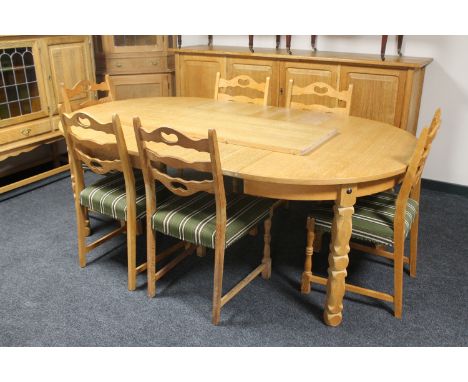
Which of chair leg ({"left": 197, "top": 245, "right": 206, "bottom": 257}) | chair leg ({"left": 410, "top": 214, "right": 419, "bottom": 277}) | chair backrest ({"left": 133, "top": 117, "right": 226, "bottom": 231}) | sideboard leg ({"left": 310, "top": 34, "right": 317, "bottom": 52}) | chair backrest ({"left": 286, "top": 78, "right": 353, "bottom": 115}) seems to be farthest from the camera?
sideboard leg ({"left": 310, "top": 34, "right": 317, "bottom": 52})

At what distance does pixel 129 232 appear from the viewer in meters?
2.24

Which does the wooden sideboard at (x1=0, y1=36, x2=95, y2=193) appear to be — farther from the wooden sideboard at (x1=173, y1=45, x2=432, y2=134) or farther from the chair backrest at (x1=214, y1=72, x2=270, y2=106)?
the chair backrest at (x1=214, y1=72, x2=270, y2=106)

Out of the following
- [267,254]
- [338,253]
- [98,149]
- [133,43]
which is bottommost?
[267,254]

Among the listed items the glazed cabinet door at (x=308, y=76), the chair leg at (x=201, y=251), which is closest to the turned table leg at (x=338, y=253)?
the chair leg at (x=201, y=251)

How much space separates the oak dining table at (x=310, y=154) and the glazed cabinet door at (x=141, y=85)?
1.36m

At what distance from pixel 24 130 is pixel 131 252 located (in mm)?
1668

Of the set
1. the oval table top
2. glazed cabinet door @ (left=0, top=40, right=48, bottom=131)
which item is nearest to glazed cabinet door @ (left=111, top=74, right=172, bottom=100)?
glazed cabinet door @ (left=0, top=40, right=48, bottom=131)

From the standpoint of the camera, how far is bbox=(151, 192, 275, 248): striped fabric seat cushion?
198cm

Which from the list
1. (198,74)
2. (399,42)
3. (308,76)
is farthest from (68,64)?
(399,42)

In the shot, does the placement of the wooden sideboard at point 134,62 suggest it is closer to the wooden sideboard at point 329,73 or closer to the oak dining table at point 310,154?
the wooden sideboard at point 329,73

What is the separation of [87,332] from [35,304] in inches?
14.6

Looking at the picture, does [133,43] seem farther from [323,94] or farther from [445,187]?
[445,187]

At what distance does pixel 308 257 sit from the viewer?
7.28 feet

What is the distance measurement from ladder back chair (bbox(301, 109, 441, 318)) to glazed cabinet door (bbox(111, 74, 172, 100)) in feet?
8.13
